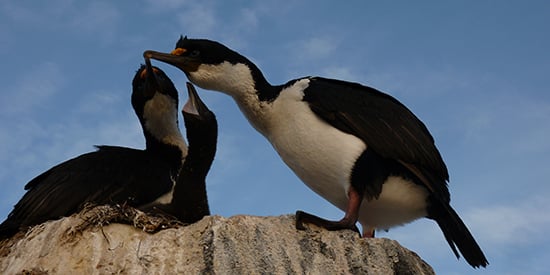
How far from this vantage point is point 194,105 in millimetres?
6770

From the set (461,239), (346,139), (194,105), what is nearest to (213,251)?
(346,139)

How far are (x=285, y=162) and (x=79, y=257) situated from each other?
2.05 meters

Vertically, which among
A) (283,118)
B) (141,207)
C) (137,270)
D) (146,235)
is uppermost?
(283,118)

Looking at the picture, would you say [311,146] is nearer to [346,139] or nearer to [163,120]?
[346,139]

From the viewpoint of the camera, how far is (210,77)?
22.4 feet

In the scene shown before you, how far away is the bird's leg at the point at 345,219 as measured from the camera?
218 inches

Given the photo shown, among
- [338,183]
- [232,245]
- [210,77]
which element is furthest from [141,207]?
[232,245]

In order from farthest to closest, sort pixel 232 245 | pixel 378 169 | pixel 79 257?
pixel 378 169
pixel 79 257
pixel 232 245

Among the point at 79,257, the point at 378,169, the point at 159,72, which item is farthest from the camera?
the point at 159,72

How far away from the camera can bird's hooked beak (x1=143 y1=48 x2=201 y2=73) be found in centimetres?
687

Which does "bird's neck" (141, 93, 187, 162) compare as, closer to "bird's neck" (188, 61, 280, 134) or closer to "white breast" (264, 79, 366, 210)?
"bird's neck" (188, 61, 280, 134)

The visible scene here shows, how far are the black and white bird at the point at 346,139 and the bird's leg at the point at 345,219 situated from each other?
0.4 inches

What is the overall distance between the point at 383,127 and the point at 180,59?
1.73 meters

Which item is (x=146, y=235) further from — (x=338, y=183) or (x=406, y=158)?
(x=406, y=158)
